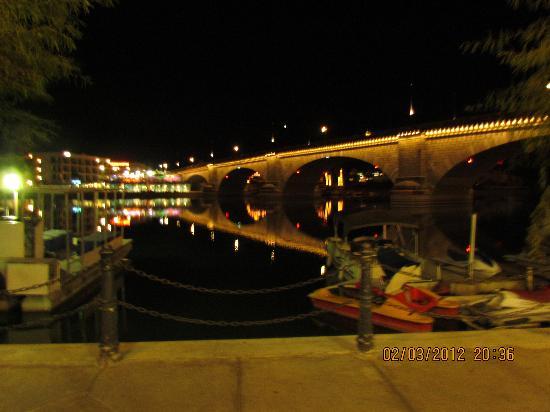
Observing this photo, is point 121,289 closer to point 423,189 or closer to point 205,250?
point 205,250

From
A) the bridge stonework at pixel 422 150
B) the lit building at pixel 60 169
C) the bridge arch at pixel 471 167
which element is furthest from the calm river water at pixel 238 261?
the lit building at pixel 60 169

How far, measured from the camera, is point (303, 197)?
80625 mm

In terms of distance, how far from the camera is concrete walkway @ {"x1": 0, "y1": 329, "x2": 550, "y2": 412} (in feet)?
12.7

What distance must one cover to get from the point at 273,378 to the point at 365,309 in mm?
1349

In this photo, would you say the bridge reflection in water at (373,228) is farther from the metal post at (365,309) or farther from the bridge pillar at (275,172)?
the bridge pillar at (275,172)

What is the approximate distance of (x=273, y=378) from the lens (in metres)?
4.38

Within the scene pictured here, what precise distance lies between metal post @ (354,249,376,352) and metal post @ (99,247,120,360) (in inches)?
101

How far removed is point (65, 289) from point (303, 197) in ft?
229

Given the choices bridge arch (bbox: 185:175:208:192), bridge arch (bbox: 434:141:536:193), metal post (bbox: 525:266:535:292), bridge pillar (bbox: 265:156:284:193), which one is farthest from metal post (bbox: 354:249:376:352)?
bridge arch (bbox: 185:175:208:192)

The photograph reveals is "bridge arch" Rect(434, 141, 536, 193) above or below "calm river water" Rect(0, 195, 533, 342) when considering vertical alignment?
above

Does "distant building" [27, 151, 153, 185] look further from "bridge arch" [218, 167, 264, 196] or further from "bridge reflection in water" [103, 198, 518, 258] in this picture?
"bridge arch" [218, 167, 264, 196]

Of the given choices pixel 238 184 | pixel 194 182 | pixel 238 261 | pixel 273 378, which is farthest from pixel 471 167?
pixel 194 182

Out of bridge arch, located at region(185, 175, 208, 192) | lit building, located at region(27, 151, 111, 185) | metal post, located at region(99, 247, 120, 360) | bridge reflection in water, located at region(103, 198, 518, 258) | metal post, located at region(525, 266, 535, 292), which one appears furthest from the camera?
bridge arch, located at region(185, 175, 208, 192)

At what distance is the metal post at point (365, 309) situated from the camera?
503 centimetres
